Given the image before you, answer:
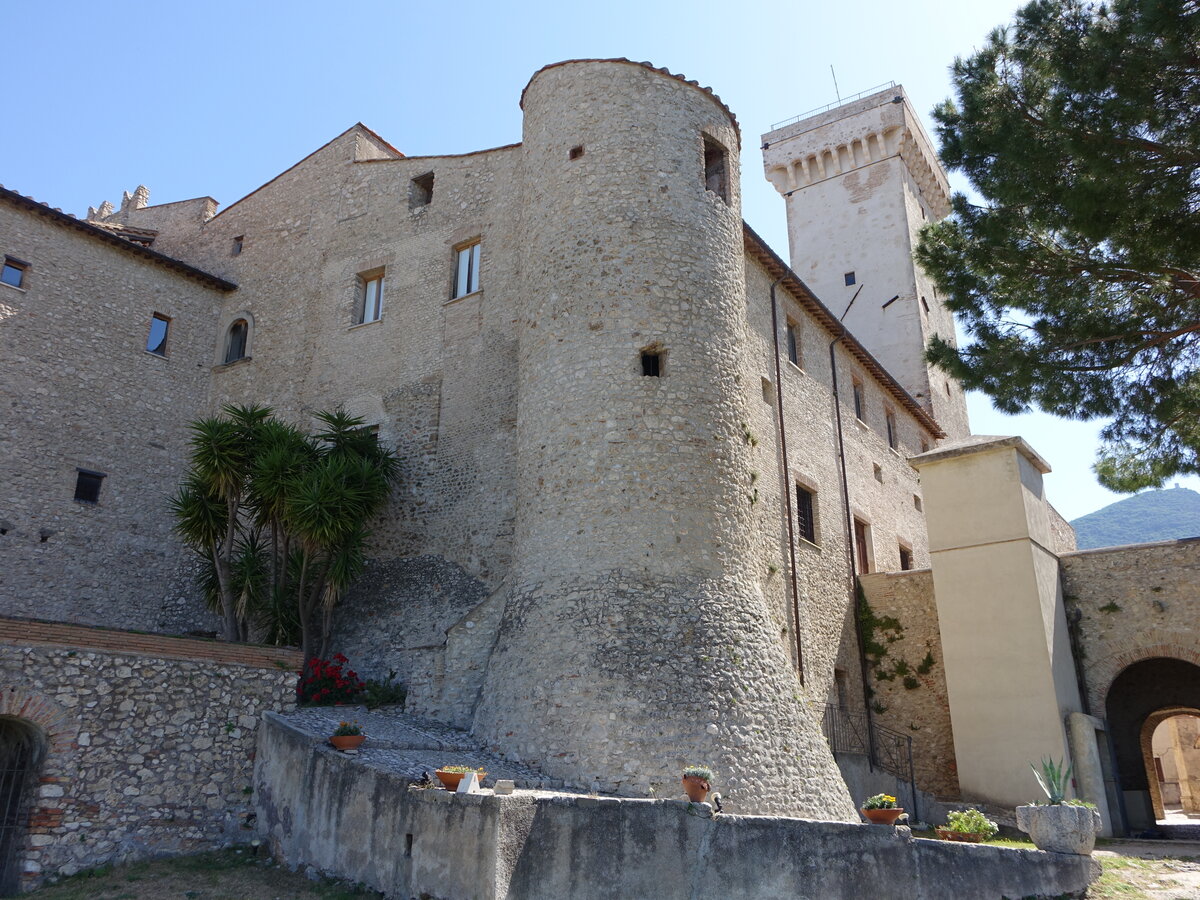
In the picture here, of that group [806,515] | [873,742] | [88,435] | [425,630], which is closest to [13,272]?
[88,435]

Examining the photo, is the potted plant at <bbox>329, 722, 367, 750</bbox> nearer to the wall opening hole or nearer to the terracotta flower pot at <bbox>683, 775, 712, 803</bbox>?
the terracotta flower pot at <bbox>683, 775, 712, 803</bbox>

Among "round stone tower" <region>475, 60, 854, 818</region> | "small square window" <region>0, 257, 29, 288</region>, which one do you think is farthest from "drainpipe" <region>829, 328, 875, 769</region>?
"small square window" <region>0, 257, 29, 288</region>

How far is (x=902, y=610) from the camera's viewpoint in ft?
59.6

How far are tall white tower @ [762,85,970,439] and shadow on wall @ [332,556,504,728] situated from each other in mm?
17510

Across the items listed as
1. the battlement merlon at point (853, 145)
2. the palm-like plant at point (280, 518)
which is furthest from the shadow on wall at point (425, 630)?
the battlement merlon at point (853, 145)

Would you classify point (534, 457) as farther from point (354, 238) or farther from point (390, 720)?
point (354, 238)

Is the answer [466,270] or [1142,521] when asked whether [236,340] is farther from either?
[1142,521]

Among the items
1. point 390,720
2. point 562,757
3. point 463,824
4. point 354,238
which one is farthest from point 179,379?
point 463,824

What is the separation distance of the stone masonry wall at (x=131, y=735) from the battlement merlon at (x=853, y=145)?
26.9 m

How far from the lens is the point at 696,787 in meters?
8.45

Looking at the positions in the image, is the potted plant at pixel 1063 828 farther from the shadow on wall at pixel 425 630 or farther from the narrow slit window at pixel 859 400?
the narrow slit window at pixel 859 400

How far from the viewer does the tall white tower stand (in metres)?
28.9

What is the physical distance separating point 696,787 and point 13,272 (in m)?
16.0

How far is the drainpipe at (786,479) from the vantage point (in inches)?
618
